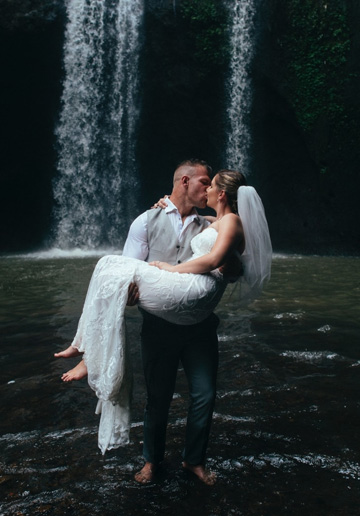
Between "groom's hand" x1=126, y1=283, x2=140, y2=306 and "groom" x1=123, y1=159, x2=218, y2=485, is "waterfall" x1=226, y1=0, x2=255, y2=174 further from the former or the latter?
"groom's hand" x1=126, y1=283, x2=140, y2=306

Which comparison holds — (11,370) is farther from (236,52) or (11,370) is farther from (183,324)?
(236,52)

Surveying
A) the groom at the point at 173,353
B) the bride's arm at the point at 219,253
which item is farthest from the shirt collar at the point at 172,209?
the bride's arm at the point at 219,253

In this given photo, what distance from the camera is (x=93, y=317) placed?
8.83 ft

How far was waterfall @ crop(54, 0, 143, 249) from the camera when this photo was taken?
19312mm

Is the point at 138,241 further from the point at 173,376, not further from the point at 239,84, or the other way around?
the point at 239,84

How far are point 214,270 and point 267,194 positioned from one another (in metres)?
17.8

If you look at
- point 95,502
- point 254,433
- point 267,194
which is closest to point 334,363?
point 254,433

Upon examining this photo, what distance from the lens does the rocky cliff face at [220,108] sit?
1830 cm

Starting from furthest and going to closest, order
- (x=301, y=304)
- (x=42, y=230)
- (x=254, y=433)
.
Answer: (x=42, y=230), (x=301, y=304), (x=254, y=433)

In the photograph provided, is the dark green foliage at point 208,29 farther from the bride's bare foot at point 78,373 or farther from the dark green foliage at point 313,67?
the bride's bare foot at point 78,373

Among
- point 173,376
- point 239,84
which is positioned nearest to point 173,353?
point 173,376

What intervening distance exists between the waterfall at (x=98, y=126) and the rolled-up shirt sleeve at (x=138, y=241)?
17284 millimetres

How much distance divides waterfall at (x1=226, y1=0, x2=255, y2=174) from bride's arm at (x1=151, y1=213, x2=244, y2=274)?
17.5m

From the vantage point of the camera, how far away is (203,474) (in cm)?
281
